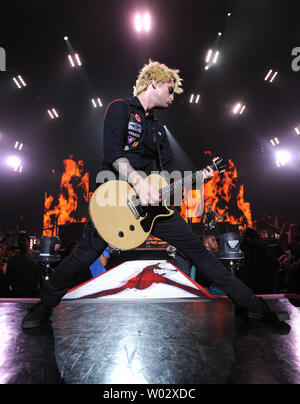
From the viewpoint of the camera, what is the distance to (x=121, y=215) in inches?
59.8

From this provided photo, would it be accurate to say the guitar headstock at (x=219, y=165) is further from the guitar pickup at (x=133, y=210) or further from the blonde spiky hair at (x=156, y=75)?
the guitar pickup at (x=133, y=210)

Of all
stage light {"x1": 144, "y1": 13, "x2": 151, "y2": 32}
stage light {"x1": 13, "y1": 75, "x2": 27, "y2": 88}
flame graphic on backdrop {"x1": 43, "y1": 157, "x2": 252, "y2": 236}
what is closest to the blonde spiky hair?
stage light {"x1": 144, "y1": 13, "x2": 151, "y2": 32}

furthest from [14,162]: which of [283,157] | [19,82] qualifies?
[283,157]

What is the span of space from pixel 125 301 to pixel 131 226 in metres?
0.82

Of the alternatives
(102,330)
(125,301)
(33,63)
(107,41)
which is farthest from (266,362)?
(33,63)

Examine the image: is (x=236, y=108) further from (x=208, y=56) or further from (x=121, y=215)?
(x=121, y=215)

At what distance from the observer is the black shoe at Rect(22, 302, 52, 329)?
1.42 m

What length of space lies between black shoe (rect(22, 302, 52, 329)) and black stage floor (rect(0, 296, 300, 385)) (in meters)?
0.05

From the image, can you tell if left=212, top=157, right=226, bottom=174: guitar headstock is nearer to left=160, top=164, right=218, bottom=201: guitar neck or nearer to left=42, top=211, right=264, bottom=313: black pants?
left=160, top=164, right=218, bottom=201: guitar neck


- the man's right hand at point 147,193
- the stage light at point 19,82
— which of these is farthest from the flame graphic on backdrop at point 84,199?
the man's right hand at point 147,193

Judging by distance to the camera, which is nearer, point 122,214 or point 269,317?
point 269,317

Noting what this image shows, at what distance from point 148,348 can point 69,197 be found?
11.8 m

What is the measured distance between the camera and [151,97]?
1.87 metres

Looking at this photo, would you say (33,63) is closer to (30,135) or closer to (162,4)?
(30,135)
